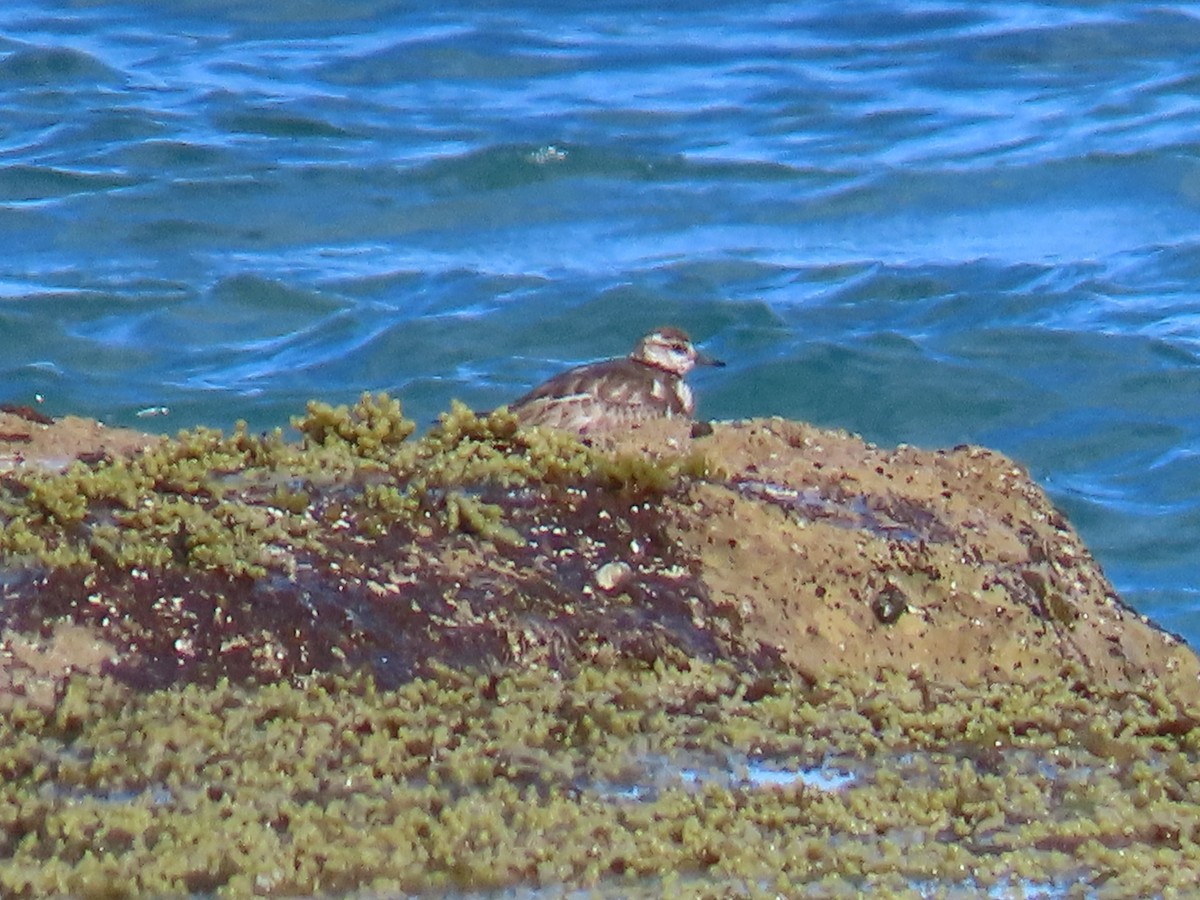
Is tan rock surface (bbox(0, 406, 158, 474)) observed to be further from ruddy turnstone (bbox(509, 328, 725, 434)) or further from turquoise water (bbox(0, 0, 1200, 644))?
turquoise water (bbox(0, 0, 1200, 644))

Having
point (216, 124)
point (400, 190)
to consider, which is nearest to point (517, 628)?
→ point (400, 190)

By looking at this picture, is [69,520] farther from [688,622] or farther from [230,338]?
[230,338]

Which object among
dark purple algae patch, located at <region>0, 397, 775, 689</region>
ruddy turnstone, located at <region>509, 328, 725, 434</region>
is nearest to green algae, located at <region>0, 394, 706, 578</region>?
dark purple algae patch, located at <region>0, 397, 775, 689</region>

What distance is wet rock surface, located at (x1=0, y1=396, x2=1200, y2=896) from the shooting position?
3389 millimetres

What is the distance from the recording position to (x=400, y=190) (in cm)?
1455

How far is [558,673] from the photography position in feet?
13.4

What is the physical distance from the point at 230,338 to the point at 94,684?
901 cm

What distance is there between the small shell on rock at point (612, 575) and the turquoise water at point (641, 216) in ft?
19.2

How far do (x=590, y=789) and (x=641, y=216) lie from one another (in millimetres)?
11026

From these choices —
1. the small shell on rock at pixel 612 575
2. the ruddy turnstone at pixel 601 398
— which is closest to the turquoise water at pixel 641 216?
the ruddy turnstone at pixel 601 398

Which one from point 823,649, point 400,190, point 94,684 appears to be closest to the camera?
point 94,684

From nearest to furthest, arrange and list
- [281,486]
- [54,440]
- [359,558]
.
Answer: [359,558], [281,486], [54,440]

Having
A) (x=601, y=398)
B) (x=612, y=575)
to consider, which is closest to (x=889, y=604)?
(x=612, y=575)

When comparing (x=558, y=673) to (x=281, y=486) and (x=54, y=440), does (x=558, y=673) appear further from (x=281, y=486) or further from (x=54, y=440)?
(x=54, y=440)
